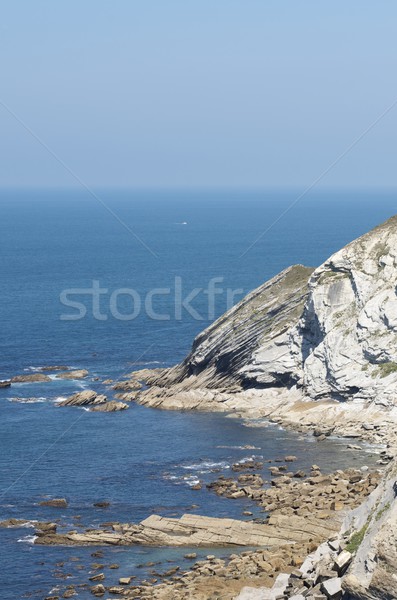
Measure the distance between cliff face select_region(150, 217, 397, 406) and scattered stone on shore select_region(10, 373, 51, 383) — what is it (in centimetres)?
1264

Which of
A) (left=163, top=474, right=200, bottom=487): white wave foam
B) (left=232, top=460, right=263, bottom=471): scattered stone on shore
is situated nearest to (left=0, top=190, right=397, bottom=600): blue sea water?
(left=163, top=474, right=200, bottom=487): white wave foam

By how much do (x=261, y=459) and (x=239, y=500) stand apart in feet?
34.8

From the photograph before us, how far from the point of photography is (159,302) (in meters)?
172

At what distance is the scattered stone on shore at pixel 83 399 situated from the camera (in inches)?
4208

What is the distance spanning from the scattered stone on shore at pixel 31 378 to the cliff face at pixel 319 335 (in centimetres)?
1264

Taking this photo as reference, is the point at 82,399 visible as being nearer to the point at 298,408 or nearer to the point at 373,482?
the point at 298,408

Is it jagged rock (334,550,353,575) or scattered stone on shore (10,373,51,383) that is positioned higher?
scattered stone on shore (10,373,51,383)

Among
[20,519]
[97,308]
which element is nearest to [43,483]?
[20,519]

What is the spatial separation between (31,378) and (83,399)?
12.0 metres

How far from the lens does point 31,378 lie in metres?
117

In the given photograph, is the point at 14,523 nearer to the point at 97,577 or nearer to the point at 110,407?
the point at 97,577

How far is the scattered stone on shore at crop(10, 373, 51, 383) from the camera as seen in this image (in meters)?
116

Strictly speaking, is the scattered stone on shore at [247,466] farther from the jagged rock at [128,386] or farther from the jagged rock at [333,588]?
the jagged rock at [333,588]

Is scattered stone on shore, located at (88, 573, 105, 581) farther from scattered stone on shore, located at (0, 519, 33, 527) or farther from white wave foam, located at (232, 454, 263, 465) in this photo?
white wave foam, located at (232, 454, 263, 465)
